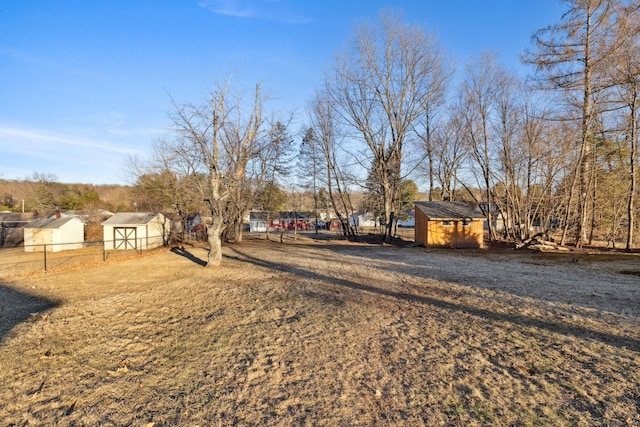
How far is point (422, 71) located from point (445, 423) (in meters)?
23.0

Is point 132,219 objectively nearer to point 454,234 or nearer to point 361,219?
point 454,234

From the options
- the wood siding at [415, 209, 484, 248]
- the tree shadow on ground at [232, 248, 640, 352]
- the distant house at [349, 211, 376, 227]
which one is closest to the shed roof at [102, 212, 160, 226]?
the tree shadow on ground at [232, 248, 640, 352]

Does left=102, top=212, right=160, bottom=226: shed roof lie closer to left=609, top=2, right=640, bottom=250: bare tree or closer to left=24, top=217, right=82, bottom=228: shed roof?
left=24, top=217, right=82, bottom=228: shed roof

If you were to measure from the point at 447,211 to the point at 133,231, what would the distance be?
68.7 feet

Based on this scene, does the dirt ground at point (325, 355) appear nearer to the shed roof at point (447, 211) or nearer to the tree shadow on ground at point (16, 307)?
the tree shadow on ground at point (16, 307)

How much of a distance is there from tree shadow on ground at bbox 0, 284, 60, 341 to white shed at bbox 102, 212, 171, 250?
1206 centimetres

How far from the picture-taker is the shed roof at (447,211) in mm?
18562

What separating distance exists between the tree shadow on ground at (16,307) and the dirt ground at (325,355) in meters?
0.05

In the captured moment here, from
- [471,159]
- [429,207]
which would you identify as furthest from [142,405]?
[471,159]

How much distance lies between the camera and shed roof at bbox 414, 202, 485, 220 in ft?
60.9

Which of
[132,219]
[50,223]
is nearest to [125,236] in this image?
[132,219]

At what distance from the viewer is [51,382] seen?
11.1ft

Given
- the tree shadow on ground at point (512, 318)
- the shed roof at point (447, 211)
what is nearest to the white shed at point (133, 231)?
the tree shadow on ground at point (512, 318)

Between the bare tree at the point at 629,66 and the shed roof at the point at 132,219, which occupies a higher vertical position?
the bare tree at the point at 629,66
